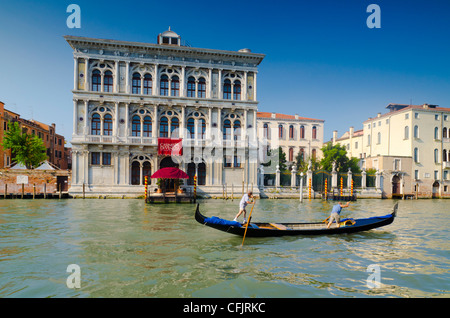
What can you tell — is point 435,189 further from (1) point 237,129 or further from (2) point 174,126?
(2) point 174,126

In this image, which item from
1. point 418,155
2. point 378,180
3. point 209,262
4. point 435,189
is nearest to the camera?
point 209,262

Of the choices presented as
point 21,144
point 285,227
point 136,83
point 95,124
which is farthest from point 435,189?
point 21,144

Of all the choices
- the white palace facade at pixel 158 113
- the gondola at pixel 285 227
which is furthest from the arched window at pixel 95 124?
the gondola at pixel 285 227

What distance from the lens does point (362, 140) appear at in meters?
39.4

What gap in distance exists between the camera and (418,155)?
102 ft

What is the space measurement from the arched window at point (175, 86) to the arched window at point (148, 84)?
1.63 meters

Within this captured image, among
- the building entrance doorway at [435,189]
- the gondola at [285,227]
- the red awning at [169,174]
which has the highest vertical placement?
the red awning at [169,174]

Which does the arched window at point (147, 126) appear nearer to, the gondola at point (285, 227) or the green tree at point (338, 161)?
the gondola at point (285, 227)

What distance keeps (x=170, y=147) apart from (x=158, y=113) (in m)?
2.98

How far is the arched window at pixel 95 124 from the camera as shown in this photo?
22984 millimetres

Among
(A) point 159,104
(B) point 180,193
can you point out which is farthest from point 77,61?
(B) point 180,193

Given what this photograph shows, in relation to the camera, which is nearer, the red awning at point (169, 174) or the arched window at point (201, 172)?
the red awning at point (169, 174)
